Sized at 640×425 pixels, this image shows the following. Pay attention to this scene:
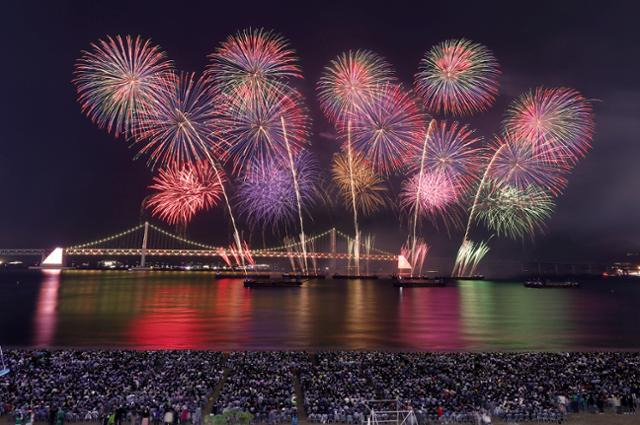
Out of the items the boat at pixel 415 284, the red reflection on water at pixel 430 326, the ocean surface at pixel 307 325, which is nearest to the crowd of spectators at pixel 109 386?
the ocean surface at pixel 307 325

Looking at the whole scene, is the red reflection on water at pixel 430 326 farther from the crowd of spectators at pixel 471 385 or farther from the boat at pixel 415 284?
the boat at pixel 415 284

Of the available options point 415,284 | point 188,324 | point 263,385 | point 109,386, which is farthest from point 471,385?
point 415,284

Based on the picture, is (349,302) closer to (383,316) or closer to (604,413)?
(383,316)

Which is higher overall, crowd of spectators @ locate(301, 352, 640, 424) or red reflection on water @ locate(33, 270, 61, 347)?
crowd of spectators @ locate(301, 352, 640, 424)


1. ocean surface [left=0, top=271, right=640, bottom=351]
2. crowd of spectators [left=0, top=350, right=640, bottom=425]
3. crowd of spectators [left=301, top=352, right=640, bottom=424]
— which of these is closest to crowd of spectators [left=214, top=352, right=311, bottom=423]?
crowd of spectators [left=0, top=350, right=640, bottom=425]

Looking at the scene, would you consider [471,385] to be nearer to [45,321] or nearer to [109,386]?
[109,386]

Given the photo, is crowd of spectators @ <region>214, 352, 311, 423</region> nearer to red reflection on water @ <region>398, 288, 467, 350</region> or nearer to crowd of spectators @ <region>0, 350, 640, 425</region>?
crowd of spectators @ <region>0, 350, 640, 425</region>
